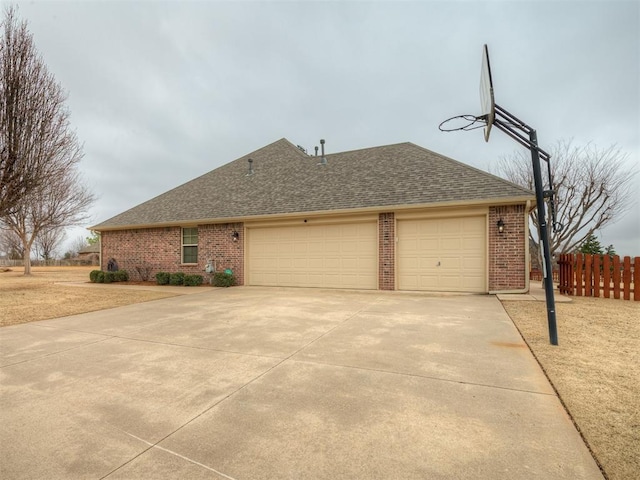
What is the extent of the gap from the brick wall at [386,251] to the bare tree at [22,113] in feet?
37.5

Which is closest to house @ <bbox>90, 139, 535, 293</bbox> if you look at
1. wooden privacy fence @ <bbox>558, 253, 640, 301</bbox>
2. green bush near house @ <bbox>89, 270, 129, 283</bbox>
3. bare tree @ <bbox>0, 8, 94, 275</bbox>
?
green bush near house @ <bbox>89, 270, 129, 283</bbox>

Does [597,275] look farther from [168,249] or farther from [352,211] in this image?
[168,249]

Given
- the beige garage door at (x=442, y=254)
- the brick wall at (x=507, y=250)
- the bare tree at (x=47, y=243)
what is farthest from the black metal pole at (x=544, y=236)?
the bare tree at (x=47, y=243)

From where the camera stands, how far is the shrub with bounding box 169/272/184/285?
1291 cm

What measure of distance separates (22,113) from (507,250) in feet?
50.4

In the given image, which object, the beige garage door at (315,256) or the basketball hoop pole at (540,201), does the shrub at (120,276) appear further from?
the basketball hoop pole at (540,201)

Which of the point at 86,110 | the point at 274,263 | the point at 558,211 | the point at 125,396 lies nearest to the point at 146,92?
the point at 86,110

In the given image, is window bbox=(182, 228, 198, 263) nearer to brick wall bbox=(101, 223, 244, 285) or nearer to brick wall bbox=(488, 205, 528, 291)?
brick wall bbox=(101, 223, 244, 285)

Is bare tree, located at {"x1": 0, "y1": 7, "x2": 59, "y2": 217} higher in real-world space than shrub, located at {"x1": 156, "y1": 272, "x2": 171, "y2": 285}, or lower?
higher

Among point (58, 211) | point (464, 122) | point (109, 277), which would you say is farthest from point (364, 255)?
point (58, 211)

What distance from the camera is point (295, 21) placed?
44.0ft

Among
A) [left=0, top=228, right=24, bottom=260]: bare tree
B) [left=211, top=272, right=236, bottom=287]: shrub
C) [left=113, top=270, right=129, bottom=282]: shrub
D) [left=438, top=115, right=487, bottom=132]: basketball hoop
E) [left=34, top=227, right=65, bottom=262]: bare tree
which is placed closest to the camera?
[left=438, top=115, right=487, bottom=132]: basketball hoop

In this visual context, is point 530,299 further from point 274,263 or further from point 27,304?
point 27,304

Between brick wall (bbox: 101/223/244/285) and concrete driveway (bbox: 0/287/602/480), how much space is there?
7.53m
